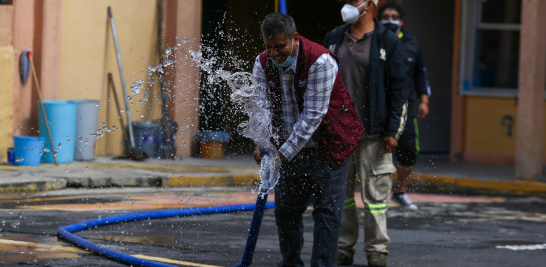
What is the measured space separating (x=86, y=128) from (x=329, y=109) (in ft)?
23.9

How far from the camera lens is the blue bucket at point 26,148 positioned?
1014cm

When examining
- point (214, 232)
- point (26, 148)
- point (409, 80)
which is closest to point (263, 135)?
point (214, 232)

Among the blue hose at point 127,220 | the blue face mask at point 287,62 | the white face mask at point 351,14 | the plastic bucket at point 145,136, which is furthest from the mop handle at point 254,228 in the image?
the plastic bucket at point 145,136

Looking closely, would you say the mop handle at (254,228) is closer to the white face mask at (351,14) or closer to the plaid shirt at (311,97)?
the plaid shirt at (311,97)

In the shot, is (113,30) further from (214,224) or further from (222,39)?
(214,224)

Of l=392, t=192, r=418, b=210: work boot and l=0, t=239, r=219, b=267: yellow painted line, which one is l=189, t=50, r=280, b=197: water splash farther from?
l=392, t=192, r=418, b=210: work boot

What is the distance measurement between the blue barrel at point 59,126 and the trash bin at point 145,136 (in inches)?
48.9

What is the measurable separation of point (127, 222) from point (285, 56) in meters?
3.08

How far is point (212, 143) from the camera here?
1233 cm

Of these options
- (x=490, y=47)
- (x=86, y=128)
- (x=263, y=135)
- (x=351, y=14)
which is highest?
(x=490, y=47)

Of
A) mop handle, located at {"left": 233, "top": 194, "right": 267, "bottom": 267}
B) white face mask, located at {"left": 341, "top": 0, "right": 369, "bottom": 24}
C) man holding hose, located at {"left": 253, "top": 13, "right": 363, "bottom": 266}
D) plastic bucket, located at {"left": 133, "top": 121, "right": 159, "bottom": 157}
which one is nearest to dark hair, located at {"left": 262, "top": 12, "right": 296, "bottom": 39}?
man holding hose, located at {"left": 253, "top": 13, "right": 363, "bottom": 266}

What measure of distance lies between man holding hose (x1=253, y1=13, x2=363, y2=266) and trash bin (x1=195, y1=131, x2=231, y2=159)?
760 centimetres

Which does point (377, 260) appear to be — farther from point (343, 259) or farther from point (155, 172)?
point (155, 172)

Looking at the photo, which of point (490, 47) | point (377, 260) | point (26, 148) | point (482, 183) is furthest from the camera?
point (490, 47)
